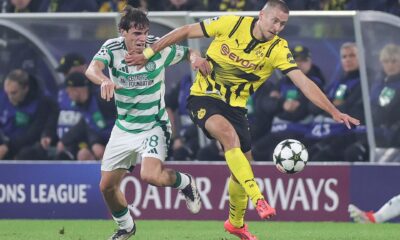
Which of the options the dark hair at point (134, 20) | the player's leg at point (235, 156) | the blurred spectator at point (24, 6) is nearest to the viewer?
the player's leg at point (235, 156)

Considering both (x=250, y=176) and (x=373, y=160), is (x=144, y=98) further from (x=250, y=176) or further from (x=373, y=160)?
(x=373, y=160)

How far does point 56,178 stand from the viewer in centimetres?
1549

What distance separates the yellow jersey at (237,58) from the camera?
1126 centimetres

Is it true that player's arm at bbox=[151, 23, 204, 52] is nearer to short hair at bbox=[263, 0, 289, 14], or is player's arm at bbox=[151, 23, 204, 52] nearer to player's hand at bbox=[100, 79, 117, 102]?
short hair at bbox=[263, 0, 289, 14]

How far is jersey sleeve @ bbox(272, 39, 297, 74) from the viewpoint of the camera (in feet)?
36.5

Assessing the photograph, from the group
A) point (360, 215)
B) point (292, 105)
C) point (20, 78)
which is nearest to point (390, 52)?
point (292, 105)

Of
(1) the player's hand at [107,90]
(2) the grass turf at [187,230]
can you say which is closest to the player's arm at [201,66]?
(1) the player's hand at [107,90]

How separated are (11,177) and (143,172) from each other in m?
4.59

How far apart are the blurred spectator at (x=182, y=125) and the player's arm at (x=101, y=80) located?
469 centimetres

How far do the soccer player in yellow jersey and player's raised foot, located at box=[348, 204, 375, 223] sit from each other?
7.43 ft

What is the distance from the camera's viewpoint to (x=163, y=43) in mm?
11234

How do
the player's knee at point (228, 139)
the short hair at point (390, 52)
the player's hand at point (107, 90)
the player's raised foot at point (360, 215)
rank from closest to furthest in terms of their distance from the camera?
1. the player's hand at point (107, 90)
2. the player's knee at point (228, 139)
3. the player's raised foot at point (360, 215)
4. the short hair at point (390, 52)

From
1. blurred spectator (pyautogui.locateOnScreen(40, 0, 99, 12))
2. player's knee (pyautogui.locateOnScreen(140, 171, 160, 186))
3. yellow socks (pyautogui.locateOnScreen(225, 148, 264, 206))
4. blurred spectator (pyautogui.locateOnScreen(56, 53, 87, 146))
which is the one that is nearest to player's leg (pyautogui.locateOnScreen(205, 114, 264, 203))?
yellow socks (pyautogui.locateOnScreen(225, 148, 264, 206))

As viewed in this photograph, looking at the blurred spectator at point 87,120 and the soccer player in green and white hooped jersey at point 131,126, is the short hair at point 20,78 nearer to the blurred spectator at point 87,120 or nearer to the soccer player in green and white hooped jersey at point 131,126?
the blurred spectator at point 87,120
